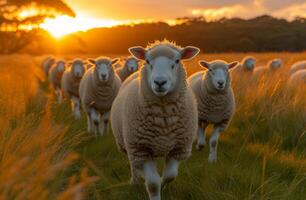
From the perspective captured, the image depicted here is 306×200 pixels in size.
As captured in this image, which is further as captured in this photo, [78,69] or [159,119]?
[78,69]

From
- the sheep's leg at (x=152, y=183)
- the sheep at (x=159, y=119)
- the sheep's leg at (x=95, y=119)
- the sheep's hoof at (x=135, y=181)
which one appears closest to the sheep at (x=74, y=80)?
the sheep's leg at (x=95, y=119)

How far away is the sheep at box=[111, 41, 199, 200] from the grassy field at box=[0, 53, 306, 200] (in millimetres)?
226

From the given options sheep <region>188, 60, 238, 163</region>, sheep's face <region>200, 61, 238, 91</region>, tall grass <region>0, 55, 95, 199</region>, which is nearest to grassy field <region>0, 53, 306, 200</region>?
tall grass <region>0, 55, 95, 199</region>

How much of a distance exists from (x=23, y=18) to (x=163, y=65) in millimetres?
20216

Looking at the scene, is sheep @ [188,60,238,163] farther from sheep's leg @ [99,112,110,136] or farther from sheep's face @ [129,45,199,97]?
sheep's leg @ [99,112,110,136]

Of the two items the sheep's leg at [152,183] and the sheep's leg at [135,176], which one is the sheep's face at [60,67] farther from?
the sheep's leg at [152,183]

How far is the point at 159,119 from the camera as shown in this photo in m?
3.06

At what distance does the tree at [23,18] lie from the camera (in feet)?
69.1

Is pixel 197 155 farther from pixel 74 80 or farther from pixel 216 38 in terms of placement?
pixel 216 38

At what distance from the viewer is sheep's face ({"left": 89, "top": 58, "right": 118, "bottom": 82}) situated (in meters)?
5.78

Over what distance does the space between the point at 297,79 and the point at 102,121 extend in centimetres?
405

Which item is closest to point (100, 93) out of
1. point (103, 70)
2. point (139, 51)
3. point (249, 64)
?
point (103, 70)

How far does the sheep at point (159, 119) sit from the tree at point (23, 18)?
769 inches

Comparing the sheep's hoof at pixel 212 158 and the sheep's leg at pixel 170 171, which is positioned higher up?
the sheep's leg at pixel 170 171
